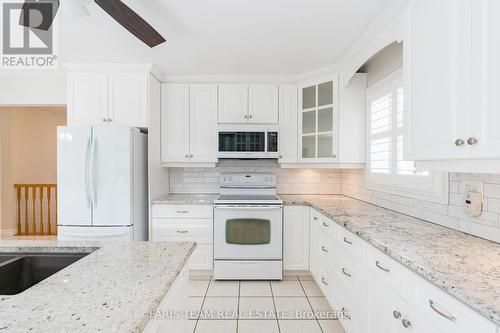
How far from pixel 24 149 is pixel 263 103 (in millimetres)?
5068

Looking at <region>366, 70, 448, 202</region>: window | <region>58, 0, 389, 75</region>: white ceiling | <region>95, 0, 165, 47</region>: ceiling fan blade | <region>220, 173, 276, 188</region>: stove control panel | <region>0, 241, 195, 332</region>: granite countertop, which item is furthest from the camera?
<region>220, 173, 276, 188</region>: stove control panel

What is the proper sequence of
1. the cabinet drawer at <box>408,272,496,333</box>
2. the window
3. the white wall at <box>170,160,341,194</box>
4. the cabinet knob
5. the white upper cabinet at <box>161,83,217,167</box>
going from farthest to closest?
1. the white wall at <box>170,160,341,194</box>
2. the white upper cabinet at <box>161,83,217,167</box>
3. the window
4. the cabinet knob
5. the cabinet drawer at <box>408,272,496,333</box>

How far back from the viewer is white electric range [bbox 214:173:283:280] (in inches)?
115

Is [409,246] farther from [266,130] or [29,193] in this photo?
[29,193]

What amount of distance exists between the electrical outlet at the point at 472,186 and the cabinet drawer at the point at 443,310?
75cm

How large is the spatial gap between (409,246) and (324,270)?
1.26 meters

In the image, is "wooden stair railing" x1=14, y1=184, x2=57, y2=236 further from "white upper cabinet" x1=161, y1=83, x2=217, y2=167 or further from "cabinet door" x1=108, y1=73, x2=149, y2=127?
"white upper cabinet" x1=161, y1=83, x2=217, y2=167

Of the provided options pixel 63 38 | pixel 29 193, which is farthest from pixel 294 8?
pixel 29 193

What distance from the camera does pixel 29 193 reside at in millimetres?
5301

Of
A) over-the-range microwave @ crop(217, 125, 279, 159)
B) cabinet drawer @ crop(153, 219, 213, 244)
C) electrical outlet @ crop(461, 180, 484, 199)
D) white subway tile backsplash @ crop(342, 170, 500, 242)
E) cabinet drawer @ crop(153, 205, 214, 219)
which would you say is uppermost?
over-the-range microwave @ crop(217, 125, 279, 159)

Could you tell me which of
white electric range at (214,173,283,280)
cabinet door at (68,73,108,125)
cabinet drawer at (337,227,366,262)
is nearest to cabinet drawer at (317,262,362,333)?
cabinet drawer at (337,227,366,262)

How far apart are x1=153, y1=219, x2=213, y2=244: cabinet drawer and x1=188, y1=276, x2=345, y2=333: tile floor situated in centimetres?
47

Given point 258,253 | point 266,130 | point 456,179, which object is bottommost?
point 258,253

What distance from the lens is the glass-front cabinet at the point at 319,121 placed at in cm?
297
